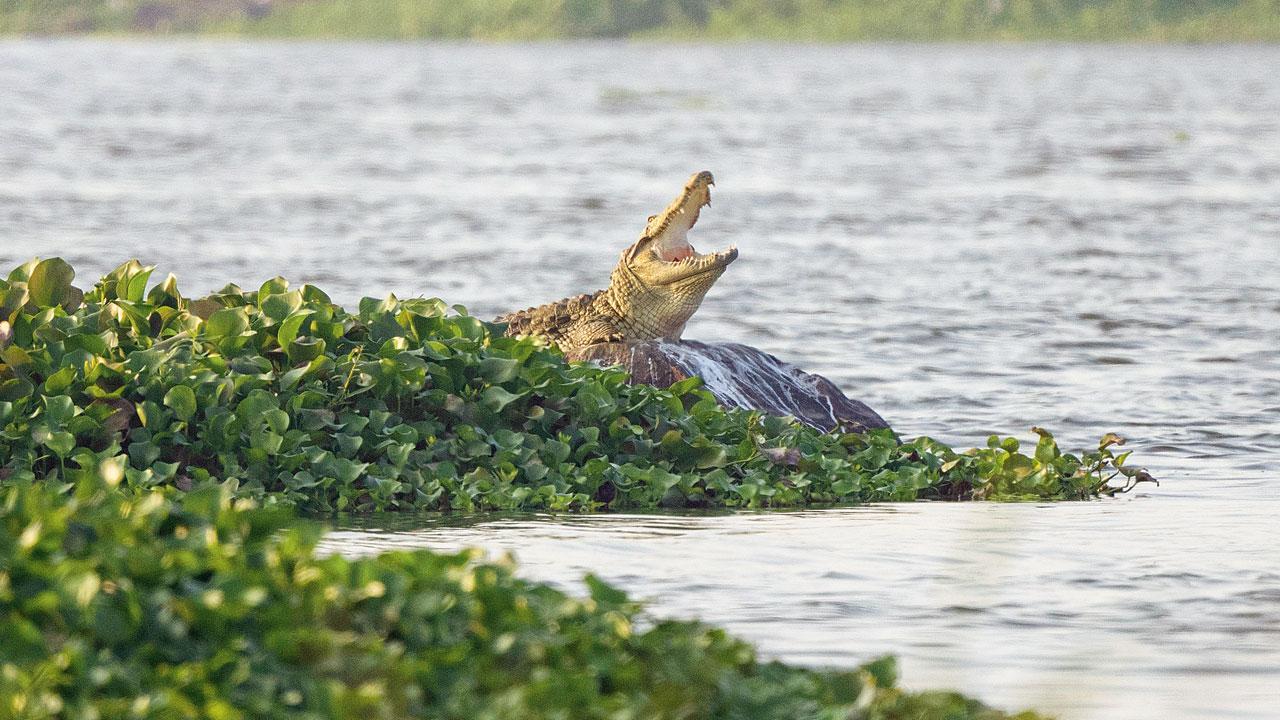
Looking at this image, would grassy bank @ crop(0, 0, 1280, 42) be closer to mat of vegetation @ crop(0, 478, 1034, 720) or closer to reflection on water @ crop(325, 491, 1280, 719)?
reflection on water @ crop(325, 491, 1280, 719)

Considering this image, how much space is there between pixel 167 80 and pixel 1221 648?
2230 inches

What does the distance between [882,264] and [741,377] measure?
10.3 metres

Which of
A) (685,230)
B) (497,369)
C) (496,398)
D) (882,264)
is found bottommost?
(496,398)

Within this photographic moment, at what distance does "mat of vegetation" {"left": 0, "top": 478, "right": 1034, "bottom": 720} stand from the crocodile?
17.0 feet

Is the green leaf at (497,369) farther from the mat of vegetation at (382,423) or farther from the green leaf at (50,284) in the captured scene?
the green leaf at (50,284)

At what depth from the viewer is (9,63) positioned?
69812 mm

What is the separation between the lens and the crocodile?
33.8 feet

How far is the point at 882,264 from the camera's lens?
784 inches

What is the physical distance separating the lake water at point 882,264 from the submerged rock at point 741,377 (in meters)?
1.31

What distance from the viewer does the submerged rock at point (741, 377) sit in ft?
31.4

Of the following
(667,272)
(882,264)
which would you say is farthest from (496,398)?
(882,264)

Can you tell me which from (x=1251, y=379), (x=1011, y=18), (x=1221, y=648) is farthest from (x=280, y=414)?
(x=1011, y=18)

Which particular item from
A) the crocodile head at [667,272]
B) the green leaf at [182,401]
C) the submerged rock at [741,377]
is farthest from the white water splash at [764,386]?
the green leaf at [182,401]

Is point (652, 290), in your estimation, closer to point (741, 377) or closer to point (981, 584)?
point (741, 377)
